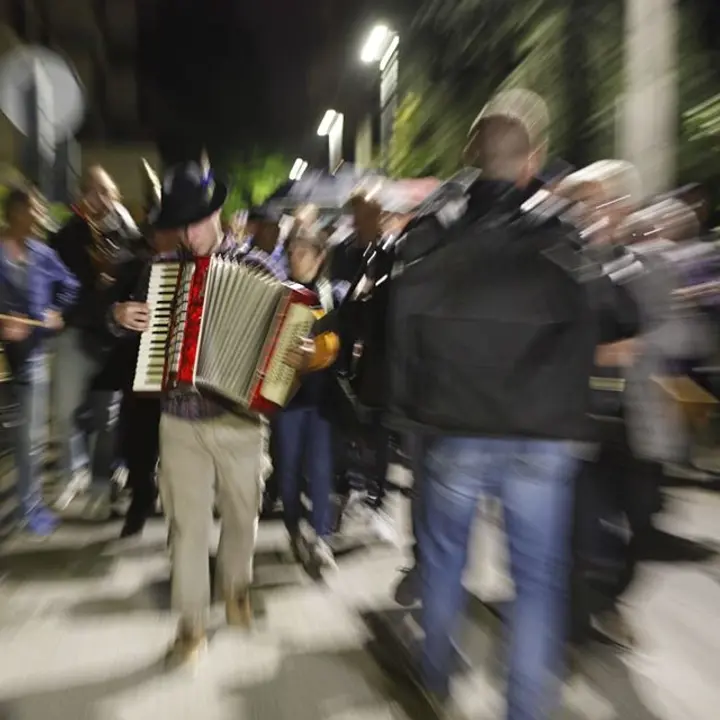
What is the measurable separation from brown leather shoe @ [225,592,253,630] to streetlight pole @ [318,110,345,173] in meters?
21.9

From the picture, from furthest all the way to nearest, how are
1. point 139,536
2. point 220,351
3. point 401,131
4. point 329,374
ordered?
1. point 401,131
2. point 139,536
3. point 329,374
4. point 220,351

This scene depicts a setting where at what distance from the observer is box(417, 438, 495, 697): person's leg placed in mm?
3053

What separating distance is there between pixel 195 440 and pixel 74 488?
3.25m

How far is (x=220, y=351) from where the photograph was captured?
3.82m

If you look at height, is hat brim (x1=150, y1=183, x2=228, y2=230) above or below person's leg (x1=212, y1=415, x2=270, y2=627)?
above

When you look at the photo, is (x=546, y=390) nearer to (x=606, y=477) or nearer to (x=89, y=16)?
(x=606, y=477)

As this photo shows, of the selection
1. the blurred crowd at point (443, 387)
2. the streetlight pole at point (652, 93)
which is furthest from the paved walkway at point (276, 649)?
the streetlight pole at point (652, 93)

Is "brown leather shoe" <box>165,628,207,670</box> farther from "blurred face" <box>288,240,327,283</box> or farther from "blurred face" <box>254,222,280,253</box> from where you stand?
"blurred face" <box>254,222,280,253</box>

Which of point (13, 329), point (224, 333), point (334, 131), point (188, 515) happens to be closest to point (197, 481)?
point (188, 515)

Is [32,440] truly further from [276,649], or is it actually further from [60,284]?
[276,649]

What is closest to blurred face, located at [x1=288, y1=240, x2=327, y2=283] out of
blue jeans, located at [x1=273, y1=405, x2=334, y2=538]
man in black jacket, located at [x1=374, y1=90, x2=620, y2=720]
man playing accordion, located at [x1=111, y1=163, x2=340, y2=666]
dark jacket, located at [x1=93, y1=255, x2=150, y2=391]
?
blue jeans, located at [x1=273, y1=405, x2=334, y2=538]

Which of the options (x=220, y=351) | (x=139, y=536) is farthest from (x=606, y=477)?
(x=139, y=536)

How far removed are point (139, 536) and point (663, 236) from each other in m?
3.40

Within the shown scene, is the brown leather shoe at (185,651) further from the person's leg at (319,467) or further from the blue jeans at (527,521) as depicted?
the person's leg at (319,467)
